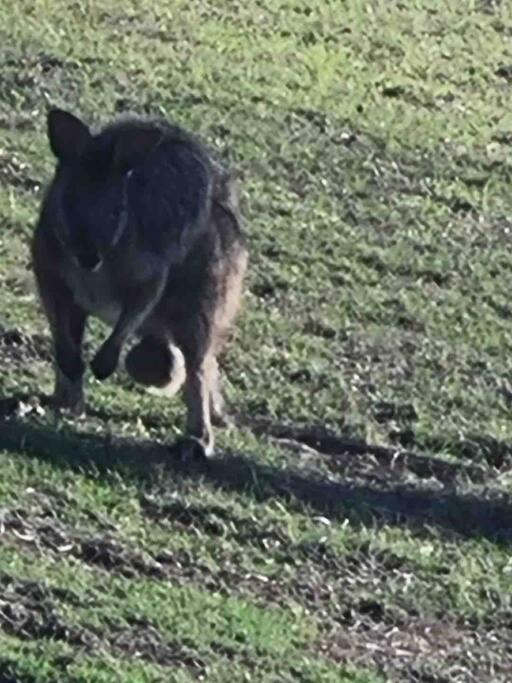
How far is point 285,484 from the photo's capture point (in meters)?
9.75

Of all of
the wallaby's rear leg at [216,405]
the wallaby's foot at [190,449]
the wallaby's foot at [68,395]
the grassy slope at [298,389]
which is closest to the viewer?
the grassy slope at [298,389]

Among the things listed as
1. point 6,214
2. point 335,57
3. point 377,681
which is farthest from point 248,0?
point 377,681

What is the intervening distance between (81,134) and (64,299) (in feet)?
2.32

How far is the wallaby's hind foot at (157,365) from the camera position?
9.65 metres

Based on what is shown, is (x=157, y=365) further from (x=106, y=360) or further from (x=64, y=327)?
(x=64, y=327)

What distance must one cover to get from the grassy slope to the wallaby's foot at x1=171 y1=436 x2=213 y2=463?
9 cm

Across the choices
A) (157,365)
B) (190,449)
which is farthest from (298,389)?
(157,365)

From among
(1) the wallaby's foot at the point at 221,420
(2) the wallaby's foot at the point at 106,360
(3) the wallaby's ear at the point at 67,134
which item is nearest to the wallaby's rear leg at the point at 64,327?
(2) the wallaby's foot at the point at 106,360

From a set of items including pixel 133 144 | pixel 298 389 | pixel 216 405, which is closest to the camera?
pixel 133 144

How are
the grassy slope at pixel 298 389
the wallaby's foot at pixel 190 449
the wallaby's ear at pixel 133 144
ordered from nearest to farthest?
the grassy slope at pixel 298 389 → the wallaby's ear at pixel 133 144 → the wallaby's foot at pixel 190 449

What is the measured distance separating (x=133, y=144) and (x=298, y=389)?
216 cm

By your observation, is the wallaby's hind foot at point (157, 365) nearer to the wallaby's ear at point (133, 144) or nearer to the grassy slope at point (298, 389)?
the grassy slope at point (298, 389)

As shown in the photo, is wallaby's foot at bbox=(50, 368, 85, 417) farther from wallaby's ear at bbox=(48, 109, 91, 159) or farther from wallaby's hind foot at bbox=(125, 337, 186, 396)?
wallaby's ear at bbox=(48, 109, 91, 159)

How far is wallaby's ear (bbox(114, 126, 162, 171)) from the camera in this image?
9383mm
